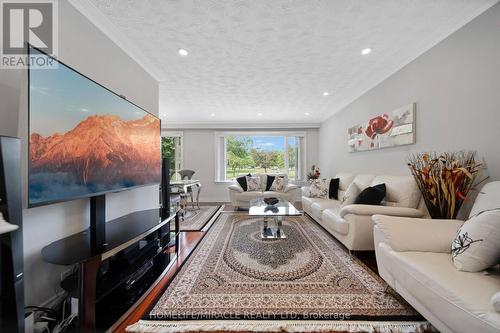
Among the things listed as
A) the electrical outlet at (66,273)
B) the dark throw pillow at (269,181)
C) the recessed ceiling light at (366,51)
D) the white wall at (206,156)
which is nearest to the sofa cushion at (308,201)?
the dark throw pillow at (269,181)

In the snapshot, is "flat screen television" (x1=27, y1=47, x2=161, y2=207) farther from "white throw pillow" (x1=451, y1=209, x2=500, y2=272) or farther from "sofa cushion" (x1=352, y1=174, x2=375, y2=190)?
"sofa cushion" (x1=352, y1=174, x2=375, y2=190)

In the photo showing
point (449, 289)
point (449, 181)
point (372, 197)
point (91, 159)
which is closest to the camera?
point (449, 289)

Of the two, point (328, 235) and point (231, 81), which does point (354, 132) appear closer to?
point (328, 235)

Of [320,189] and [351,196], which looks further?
[320,189]

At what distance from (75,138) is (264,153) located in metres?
5.13

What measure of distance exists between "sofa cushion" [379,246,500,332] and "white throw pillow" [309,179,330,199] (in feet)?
8.29

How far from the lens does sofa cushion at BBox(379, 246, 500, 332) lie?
0.90 meters

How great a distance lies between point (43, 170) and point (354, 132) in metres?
4.40

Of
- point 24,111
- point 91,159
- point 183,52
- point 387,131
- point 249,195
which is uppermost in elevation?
point 183,52

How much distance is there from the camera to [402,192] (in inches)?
94.8

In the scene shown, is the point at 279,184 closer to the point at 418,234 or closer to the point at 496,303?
the point at 418,234

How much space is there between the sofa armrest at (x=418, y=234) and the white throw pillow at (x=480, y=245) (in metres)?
0.19

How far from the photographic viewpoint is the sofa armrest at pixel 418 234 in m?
1.45

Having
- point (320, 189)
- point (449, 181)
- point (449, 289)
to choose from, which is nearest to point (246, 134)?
point (320, 189)
